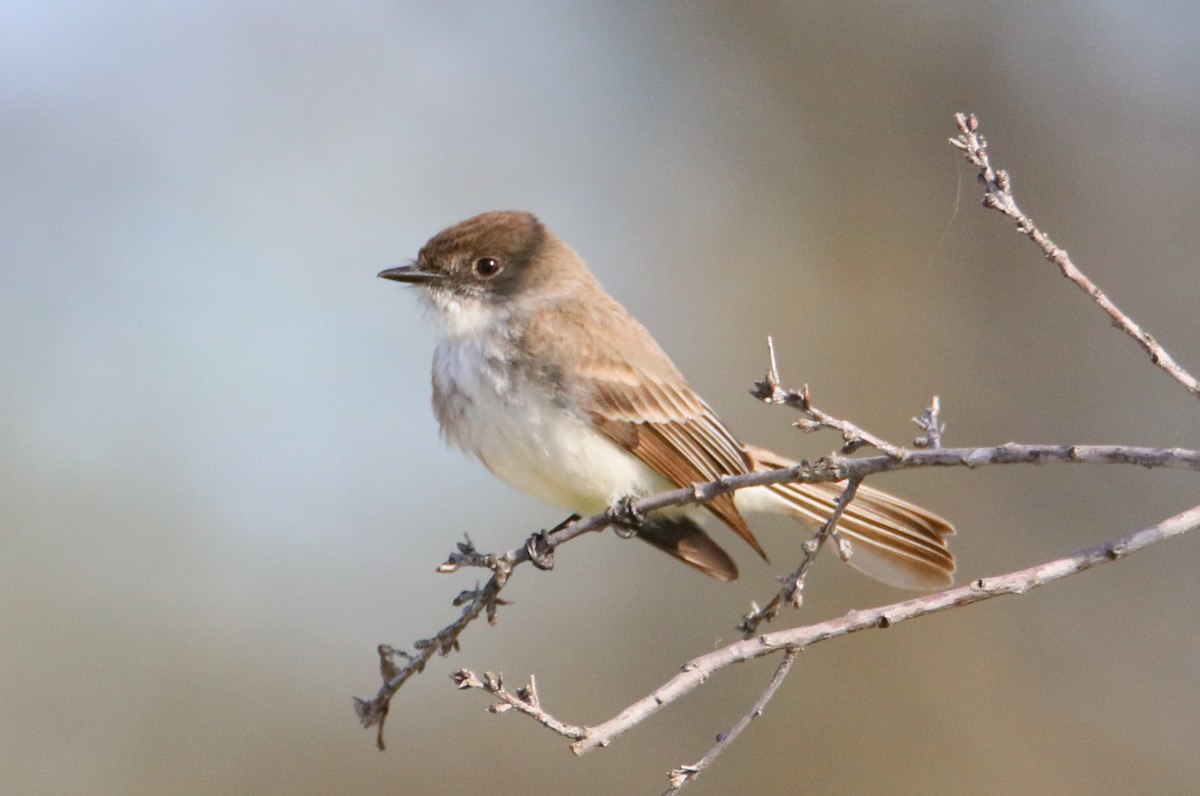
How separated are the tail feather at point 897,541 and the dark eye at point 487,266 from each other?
156cm

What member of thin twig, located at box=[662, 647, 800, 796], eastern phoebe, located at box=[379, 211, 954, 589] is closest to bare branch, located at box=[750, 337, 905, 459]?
thin twig, located at box=[662, 647, 800, 796]

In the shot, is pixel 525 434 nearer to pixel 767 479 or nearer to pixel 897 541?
pixel 897 541

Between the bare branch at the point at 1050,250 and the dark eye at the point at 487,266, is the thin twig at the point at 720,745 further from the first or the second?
the dark eye at the point at 487,266

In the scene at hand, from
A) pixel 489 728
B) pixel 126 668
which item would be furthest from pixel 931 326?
pixel 126 668

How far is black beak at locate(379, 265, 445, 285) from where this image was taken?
5.32 metres

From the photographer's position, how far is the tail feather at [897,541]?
4.71 meters

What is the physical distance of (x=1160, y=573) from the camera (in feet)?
26.6

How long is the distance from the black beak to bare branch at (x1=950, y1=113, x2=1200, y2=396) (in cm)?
252

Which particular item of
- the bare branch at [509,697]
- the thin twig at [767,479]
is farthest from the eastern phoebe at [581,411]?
the bare branch at [509,697]

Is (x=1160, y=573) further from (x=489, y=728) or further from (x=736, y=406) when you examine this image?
(x=489, y=728)

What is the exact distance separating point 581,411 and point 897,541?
121 centimetres

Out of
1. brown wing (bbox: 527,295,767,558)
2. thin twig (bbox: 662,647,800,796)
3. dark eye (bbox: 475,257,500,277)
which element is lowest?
thin twig (bbox: 662,647,800,796)

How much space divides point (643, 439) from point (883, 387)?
182 inches

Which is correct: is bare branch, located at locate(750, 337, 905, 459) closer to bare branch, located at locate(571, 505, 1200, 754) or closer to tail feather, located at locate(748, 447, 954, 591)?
bare branch, located at locate(571, 505, 1200, 754)
